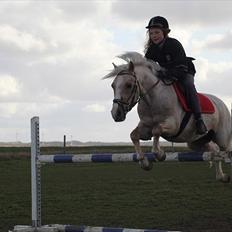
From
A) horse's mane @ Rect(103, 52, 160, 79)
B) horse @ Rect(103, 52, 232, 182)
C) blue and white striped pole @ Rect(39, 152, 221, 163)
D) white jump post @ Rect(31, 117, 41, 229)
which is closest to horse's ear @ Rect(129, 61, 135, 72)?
horse @ Rect(103, 52, 232, 182)

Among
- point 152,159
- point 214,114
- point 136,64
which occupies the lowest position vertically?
point 152,159

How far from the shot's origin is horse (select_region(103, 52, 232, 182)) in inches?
235

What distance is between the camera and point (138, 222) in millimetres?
9359

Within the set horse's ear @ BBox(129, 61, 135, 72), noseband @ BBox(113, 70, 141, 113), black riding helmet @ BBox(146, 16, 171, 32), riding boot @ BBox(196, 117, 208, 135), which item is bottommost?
riding boot @ BBox(196, 117, 208, 135)

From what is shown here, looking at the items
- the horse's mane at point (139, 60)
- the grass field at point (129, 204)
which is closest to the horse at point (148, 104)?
the horse's mane at point (139, 60)

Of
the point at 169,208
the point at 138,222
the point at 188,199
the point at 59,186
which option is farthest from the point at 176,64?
the point at 59,186

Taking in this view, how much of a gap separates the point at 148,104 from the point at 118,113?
619mm

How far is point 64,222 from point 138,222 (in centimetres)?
124

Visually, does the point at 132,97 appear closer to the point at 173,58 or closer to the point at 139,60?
the point at 139,60

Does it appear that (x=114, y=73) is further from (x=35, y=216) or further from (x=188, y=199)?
(x=188, y=199)

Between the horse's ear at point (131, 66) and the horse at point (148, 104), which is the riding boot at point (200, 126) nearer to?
the horse at point (148, 104)

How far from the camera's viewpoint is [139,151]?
6.18 metres

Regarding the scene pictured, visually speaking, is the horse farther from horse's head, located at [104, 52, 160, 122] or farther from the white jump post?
the white jump post

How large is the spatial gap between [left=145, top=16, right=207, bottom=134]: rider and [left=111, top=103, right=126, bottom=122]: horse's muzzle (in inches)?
36.6
